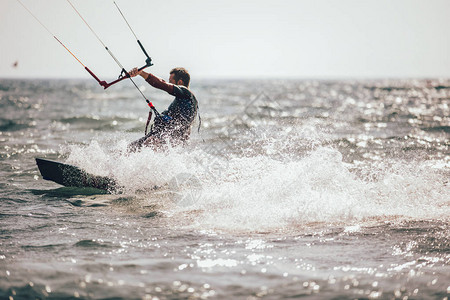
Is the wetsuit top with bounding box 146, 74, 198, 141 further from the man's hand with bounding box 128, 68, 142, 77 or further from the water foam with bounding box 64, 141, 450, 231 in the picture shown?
the man's hand with bounding box 128, 68, 142, 77

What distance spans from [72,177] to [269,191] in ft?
12.0

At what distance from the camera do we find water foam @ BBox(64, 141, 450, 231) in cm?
593

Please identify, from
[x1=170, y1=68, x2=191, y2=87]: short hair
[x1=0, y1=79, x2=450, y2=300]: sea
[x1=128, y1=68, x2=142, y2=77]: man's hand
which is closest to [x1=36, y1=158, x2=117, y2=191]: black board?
[x1=0, y1=79, x2=450, y2=300]: sea

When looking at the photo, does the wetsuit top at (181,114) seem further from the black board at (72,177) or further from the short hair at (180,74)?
the black board at (72,177)

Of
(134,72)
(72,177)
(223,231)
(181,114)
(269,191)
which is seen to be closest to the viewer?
(223,231)

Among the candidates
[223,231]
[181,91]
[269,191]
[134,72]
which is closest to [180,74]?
[181,91]

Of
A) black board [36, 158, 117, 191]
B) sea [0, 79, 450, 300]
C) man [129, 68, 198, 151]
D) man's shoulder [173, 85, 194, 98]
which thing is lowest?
sea [0, 79, 450, 300]

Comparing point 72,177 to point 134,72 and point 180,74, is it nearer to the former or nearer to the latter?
point 134,72

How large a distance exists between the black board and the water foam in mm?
165

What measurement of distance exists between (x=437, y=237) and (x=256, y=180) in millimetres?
2944

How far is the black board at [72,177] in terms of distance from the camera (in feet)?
25.5

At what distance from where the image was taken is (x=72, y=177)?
26.0 feet

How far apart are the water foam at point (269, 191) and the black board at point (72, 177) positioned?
165mm

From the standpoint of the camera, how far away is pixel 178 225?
18.6 feet
